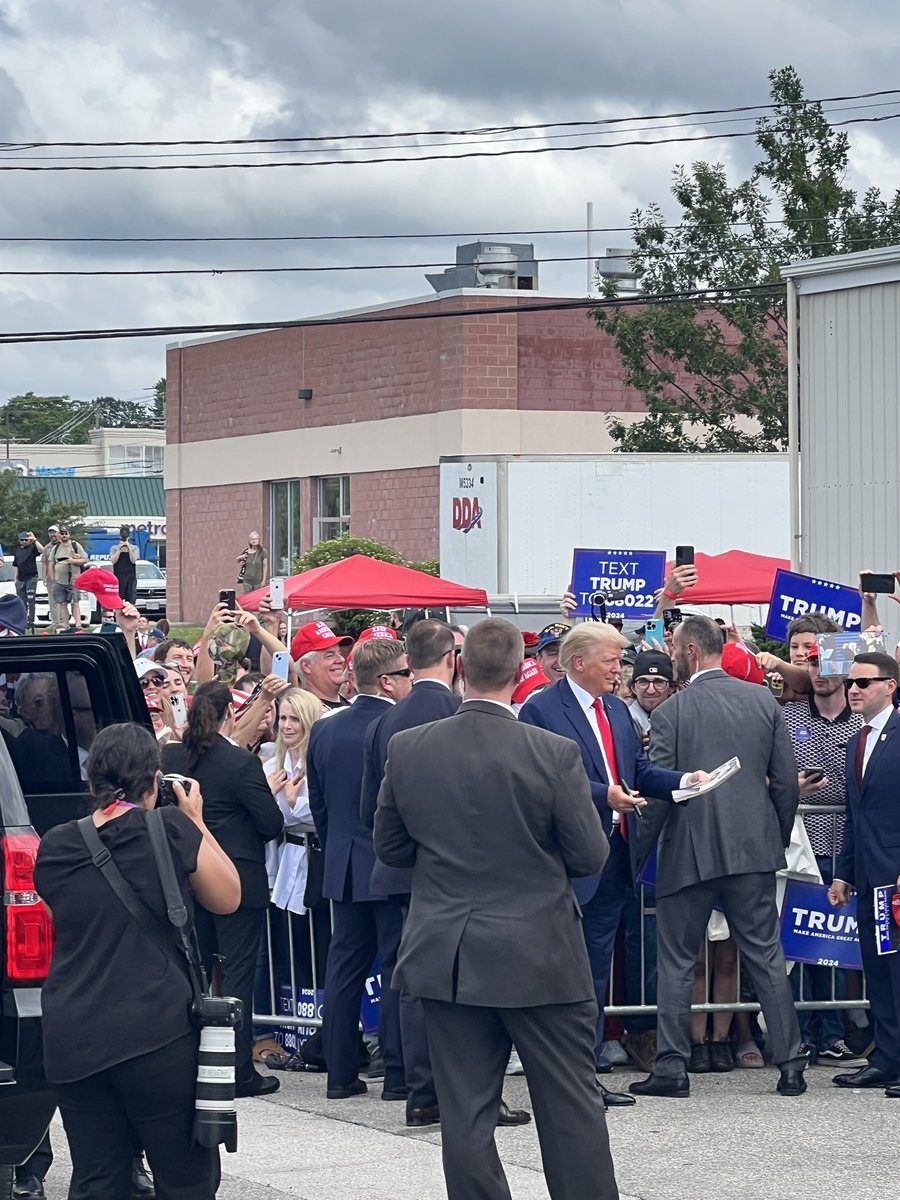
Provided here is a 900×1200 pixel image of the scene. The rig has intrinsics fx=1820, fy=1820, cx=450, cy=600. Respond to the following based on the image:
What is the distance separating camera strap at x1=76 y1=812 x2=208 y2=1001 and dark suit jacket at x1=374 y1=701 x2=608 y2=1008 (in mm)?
791

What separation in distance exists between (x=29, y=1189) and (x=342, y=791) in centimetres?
239

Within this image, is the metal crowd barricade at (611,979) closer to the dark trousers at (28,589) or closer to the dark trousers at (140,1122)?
the dark trousers at (140,1122)

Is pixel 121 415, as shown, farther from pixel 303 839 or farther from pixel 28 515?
pixel 303 839

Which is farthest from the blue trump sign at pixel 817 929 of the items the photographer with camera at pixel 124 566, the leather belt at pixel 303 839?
the photographer with camera at pixel 124 566

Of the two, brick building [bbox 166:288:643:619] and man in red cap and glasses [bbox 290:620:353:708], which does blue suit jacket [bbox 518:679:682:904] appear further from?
brick building [bbox 166:288:643:619]

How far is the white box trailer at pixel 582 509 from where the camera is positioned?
26984 millimetres

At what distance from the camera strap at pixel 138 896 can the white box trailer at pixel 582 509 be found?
2192 centimetres

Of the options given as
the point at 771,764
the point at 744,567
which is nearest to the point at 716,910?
the point at 771,764

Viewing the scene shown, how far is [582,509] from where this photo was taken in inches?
1081

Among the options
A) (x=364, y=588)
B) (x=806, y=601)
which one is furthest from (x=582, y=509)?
(x=806, y=601)

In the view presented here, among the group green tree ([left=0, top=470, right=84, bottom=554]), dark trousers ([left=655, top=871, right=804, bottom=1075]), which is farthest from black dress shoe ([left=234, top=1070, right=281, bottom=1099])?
green tree ([left=0, top=470, right=84, bottom=554])

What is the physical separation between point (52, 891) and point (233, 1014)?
1.99 ft

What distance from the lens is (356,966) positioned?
8.19 m

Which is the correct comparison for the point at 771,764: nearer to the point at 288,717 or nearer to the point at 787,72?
the point at 288,717
